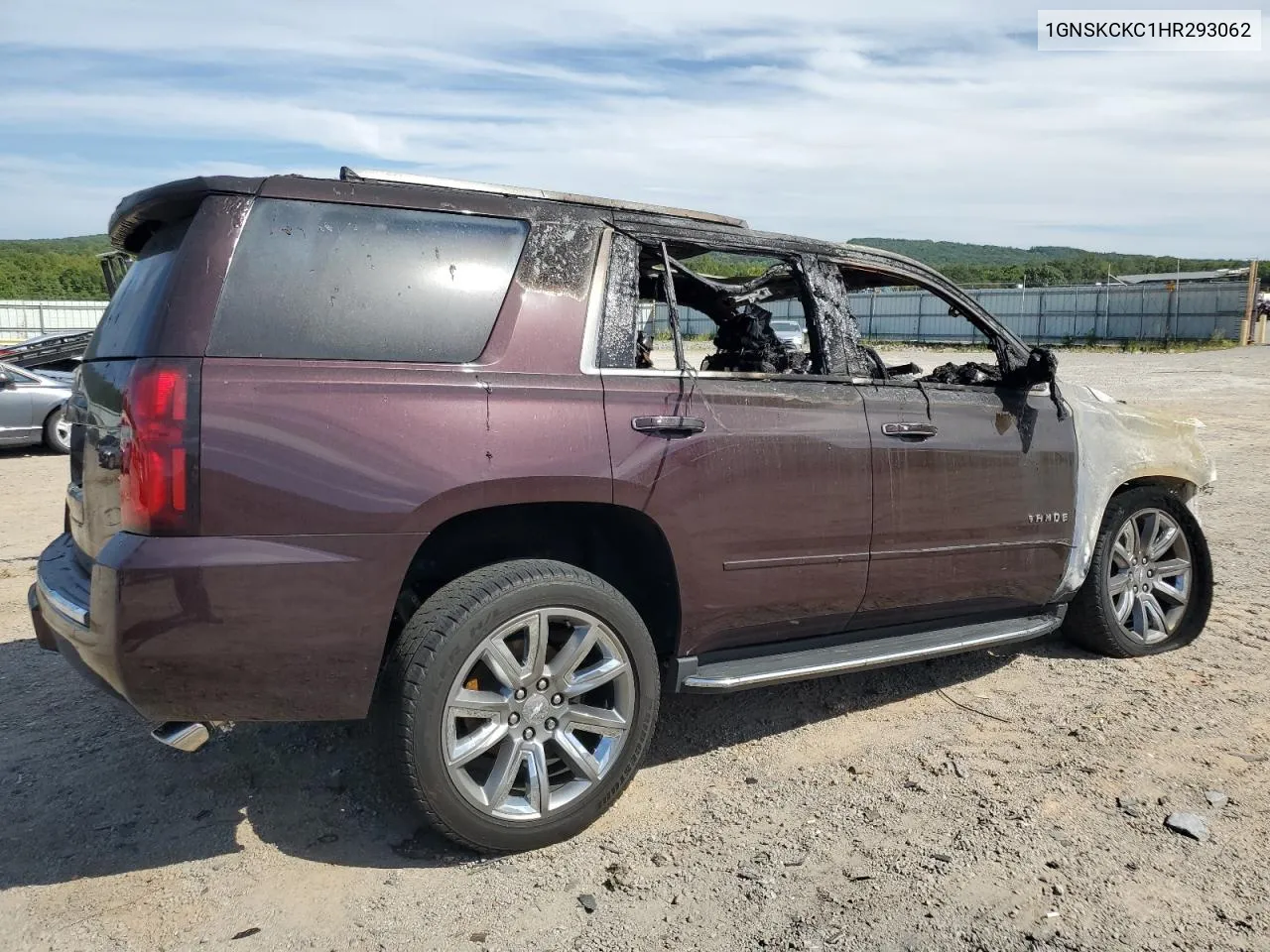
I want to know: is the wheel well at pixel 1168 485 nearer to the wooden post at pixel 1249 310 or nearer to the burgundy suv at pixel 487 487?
the burgundy suv at pixel 487 487

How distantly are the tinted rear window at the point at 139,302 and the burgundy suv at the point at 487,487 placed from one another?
0.02 meters

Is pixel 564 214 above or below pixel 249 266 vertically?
above

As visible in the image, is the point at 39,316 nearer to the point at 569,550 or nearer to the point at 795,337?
the point at 795,337

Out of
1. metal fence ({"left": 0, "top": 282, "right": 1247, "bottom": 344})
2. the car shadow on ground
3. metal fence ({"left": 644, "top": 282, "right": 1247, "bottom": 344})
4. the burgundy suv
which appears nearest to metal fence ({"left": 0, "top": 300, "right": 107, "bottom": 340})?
metal fence ({"left": 0, "top": 282, "right": 1247, "bottom": 344})

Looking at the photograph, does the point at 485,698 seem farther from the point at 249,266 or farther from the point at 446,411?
the point at 249,266

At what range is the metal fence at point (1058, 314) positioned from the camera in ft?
129

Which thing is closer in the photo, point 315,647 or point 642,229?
point 315,647

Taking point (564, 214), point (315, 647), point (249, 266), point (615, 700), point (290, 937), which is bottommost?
point (290, 937)

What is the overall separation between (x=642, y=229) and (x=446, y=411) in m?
1.10

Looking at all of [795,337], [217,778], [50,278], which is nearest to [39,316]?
[50,278]

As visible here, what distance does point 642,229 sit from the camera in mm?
3762

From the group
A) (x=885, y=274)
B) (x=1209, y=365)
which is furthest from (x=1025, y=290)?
(x=885, y=274)

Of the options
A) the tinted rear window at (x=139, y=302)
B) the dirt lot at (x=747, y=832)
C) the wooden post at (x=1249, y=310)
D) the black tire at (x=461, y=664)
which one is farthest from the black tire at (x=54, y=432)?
the wooden post at (x=1249, y=310)

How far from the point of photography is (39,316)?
41.3 metres
